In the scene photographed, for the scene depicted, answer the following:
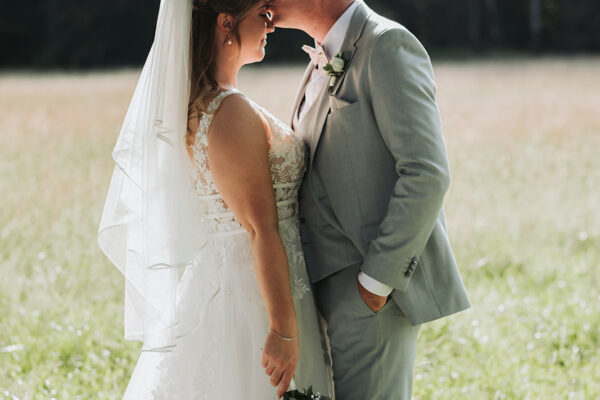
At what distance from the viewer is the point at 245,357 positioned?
8.27ft

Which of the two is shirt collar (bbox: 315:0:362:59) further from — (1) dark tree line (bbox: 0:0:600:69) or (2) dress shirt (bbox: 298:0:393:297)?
(1) dark tree line (bbox: 0:0:600:69)

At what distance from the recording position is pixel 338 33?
2.53 metres

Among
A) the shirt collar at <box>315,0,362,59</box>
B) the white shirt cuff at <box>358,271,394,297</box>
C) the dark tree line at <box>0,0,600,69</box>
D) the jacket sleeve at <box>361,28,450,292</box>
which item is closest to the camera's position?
the jacket sleeve at <box>361,28,450,292</box>

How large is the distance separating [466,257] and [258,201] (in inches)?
160

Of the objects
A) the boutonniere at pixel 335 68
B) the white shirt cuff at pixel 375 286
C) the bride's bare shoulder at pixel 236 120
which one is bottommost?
the white shirt cuff at pixel 375 286

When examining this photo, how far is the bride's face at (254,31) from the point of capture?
8.02 feet

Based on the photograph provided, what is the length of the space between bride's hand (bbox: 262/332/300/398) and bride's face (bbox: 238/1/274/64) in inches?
41.8

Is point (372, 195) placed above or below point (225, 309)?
above

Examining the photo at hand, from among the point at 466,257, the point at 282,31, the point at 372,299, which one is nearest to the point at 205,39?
the point at 372,299

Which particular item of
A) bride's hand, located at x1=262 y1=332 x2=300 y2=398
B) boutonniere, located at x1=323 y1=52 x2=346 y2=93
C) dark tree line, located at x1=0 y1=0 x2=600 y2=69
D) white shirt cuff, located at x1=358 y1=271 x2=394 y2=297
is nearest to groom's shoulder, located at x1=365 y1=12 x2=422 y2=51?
boutonniere, located at x1=323 y1=52 x2=346 y2=93

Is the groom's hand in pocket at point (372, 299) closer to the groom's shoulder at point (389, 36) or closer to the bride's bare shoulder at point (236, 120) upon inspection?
the bride's bare shoulder at point (236, 120)

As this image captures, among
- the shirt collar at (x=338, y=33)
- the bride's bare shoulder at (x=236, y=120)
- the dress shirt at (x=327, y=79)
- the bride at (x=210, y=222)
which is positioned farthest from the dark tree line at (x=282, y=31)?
the bride's bare shoulder at (x=236, y=120)

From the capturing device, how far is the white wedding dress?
2.47 meters

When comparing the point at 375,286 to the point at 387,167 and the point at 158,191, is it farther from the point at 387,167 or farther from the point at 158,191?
the point at 158,191
